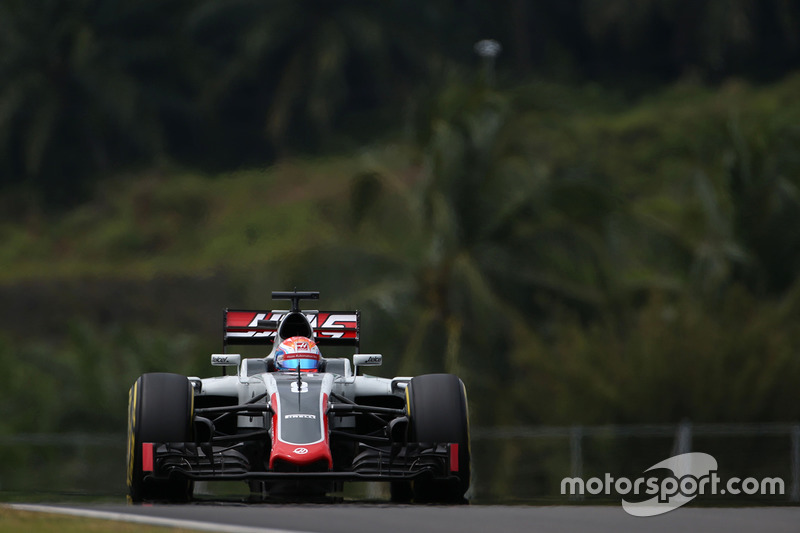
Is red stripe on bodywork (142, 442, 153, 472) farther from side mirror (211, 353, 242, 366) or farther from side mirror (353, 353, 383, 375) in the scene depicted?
side mirror (353, 353, 383, 375)

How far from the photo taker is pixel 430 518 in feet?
31.6

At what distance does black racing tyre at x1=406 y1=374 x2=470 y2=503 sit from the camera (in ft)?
38.0

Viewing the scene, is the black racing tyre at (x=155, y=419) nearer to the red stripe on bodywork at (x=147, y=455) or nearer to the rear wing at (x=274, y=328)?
the red stripe on bodywork at (x=147, y=455)

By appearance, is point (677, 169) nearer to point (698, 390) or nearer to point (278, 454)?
point (698, 390)

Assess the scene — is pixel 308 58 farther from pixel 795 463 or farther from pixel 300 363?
pixel 300 363

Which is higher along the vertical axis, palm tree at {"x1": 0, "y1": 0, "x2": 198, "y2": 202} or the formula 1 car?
palm tree at {"x1": 0, "y1": 0, "x2": 198, "y2": 202}

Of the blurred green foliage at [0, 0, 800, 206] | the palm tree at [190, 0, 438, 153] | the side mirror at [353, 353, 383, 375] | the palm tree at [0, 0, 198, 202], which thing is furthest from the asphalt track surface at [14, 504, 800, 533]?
the palm tree at [0, 0, 198, 202]

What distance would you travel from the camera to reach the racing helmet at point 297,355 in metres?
12.6

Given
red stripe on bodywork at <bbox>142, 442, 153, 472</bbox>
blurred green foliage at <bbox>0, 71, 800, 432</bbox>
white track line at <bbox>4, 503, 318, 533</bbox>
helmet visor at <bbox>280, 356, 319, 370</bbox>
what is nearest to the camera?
white track line at <bbox>4, 503, 318, 533</bbox>

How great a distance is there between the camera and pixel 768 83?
200 feet

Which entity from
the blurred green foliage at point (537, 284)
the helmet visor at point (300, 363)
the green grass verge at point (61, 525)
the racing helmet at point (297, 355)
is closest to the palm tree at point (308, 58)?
the blurred green foliage at point (537, 284)

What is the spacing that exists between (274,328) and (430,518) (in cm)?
468

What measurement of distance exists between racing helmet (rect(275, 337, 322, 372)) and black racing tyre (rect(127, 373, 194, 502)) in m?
1.17

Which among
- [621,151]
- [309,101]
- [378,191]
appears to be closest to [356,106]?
[309,101]
